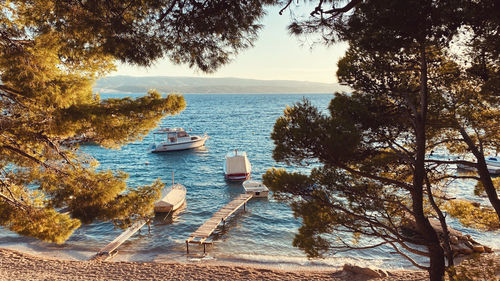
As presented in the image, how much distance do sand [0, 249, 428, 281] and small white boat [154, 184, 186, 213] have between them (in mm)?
6211

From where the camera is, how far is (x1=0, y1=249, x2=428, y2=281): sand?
37.5 ft

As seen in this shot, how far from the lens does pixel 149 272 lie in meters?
11.9

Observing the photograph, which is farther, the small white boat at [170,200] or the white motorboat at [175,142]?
the white motorboat at [175,142]

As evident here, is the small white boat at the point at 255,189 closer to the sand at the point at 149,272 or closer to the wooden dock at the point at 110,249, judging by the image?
the wooden dock at the point at 110,249

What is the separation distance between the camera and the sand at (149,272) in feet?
37.5

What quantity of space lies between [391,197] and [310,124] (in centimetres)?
301

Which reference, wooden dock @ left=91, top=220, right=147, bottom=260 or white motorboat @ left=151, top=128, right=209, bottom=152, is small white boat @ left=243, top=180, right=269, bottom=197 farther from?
white motorboat @ left=151, top=128, right=209, bottom=152

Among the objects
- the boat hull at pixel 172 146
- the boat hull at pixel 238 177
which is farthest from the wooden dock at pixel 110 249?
the boat hull at pixel 172 146

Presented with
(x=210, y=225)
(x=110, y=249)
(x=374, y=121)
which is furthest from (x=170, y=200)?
(x=374, y=121)

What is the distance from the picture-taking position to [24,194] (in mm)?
7258

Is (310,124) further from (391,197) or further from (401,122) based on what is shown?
(391,197)

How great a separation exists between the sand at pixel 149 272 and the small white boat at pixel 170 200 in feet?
20.4

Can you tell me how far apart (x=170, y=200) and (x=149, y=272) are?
8089 millimetres

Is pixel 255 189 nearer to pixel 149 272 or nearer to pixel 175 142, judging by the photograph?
pixel 149 272
